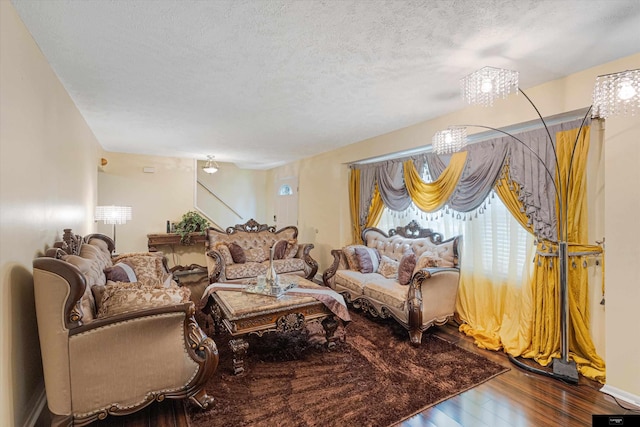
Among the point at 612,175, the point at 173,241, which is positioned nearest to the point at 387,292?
the point at 612,175

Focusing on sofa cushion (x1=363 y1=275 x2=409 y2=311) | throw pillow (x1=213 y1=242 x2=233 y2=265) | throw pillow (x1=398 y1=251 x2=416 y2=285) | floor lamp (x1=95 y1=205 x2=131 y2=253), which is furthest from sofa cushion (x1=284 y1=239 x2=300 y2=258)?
floor lamp (x1=95 y1=205 x2=131 y2=253)

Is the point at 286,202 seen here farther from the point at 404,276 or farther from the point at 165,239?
the point at 404,276

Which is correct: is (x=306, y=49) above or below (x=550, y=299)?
above

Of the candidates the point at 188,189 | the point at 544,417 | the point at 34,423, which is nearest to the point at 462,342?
the point at 544,417

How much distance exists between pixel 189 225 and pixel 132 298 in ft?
14.8

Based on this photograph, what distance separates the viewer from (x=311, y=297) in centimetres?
275

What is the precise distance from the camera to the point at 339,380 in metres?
2.32

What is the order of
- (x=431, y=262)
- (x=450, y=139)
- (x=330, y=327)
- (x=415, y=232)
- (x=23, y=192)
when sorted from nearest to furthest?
(x=23, y=192) < (x=450, y=139) < (x=330, y=327) < (x=431, y=262) < (x=415, y=232)

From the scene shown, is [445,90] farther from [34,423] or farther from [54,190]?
[34,423]

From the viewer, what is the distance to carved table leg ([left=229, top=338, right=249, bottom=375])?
2.37 meters

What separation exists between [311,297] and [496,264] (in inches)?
81.3

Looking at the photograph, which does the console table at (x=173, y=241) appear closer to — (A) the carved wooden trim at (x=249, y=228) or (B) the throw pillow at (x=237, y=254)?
(A) the carved wooden trim at (x=249, y=228)

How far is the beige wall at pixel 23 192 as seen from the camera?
1.53 m

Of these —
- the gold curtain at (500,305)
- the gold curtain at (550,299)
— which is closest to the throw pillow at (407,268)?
the gold curtain at (500,305)
